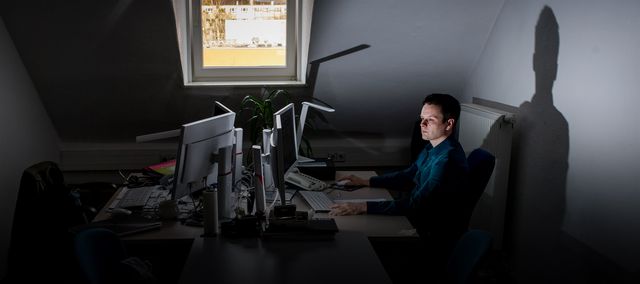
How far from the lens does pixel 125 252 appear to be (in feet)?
7.79

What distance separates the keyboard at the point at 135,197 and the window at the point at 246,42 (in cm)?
143

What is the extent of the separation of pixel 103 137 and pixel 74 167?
0.35m

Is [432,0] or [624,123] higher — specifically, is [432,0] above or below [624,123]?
above

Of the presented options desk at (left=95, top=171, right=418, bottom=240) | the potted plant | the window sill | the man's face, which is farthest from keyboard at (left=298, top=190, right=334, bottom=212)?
the window sill

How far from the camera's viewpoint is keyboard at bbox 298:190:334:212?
300 centimetres

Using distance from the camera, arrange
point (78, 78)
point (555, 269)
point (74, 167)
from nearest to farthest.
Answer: point (555, 269)
point (78, 78)
point (74, 167)

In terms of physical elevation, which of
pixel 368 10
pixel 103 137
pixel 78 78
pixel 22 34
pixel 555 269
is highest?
pixel 368 10

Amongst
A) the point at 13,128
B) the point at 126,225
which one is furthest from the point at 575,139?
the point at 13,128

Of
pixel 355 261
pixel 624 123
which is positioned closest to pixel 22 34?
pixel 355 261

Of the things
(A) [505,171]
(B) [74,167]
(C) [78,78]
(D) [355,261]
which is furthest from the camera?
(B) [74,167]

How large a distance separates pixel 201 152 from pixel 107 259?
0.74 m

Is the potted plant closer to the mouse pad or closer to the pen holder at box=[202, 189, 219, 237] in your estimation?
the mouse pad

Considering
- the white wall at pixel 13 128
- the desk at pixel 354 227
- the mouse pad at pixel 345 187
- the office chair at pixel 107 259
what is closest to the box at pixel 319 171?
the mouse pad at pixel 345 187

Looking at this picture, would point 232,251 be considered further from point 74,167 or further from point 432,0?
point 74,167
